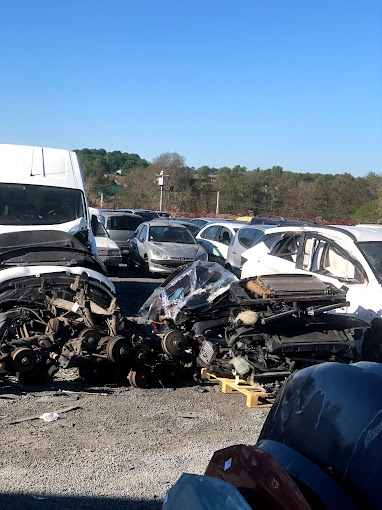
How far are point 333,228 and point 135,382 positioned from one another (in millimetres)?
3792

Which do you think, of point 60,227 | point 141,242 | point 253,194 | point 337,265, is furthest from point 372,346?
point 253,194

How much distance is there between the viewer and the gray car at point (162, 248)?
15031 millimetres

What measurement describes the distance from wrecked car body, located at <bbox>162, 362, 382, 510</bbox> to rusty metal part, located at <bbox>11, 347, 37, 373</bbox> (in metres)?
3.59

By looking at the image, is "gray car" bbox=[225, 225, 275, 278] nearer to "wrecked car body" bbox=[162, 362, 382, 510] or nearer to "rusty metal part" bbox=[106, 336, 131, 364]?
"rusty metal part" bbox=[106, 336, 131, 364]

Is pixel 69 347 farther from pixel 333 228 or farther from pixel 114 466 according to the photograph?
pixel 333 228

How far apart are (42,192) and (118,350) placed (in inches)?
206

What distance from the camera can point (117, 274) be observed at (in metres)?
16.0

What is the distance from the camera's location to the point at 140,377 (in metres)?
6.04

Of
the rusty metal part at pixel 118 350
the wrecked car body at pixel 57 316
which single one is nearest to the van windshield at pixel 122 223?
the wrecked car body at pixel 57 316

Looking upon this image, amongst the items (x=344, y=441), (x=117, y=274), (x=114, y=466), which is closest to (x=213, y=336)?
(x=114, y=466)

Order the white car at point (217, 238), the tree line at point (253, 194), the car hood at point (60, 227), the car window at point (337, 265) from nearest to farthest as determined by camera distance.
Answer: the car window at point (337, 265)
the car hood at point (60, 227)
the white car at point (217, 238)
the tree line at point (253, 194)

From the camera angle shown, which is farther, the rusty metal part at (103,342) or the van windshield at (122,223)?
the van windshield at (122,223)

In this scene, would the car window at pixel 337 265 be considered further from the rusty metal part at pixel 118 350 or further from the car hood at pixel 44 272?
the rusty metal part at pixel 118 350

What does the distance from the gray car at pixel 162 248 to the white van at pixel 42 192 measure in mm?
5011
